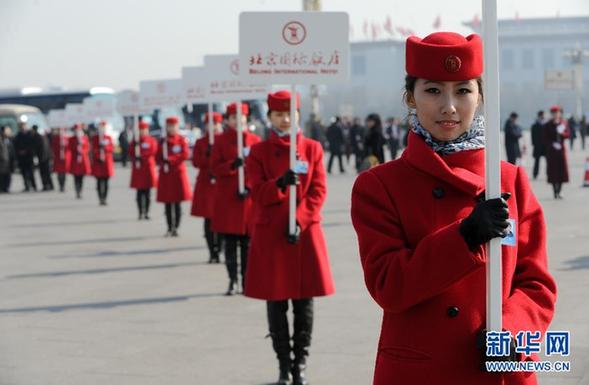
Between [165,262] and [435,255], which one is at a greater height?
[435,255]

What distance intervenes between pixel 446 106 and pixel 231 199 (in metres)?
8.25

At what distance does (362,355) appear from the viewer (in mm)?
8133

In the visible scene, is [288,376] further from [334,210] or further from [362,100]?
[362,100]

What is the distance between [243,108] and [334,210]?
28.4 feet

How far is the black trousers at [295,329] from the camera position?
7.44m

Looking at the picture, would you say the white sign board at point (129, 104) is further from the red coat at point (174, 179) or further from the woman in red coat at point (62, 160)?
the red coat at point (174, 179)

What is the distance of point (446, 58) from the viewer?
3.47 meters

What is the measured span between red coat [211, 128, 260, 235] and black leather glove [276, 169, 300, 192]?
3.41m

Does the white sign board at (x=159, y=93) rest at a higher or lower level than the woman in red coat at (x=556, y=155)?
higher

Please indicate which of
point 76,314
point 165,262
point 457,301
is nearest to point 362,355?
point 76,314

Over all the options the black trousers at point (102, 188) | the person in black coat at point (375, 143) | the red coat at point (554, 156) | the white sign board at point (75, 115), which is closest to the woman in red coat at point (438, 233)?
the person in black coat at point (375, 143)

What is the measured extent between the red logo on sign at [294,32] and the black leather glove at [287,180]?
1146mm

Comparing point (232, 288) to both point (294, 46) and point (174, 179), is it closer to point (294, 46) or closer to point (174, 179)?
point (294, 46)

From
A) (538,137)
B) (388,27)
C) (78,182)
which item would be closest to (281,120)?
(538,137)
